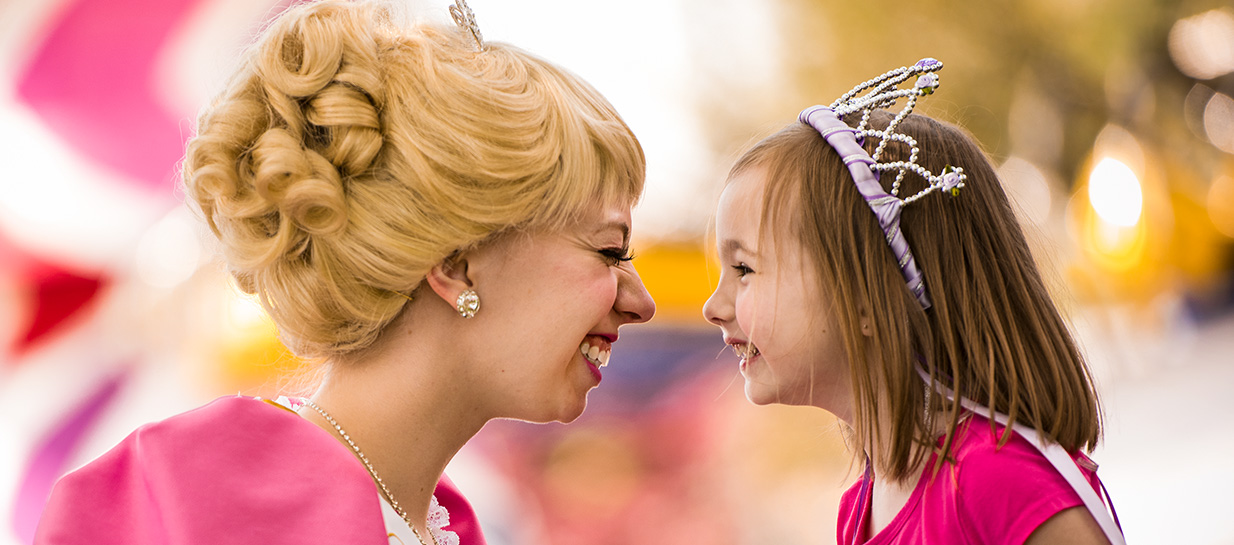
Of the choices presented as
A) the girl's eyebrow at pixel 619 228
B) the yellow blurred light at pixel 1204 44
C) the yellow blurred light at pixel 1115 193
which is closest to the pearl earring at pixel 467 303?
the girl's eyebrow at pixel 619 228

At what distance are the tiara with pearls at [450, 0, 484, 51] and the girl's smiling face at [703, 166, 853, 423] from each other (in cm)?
41

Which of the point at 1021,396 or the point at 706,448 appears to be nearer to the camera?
the point at 1021,396

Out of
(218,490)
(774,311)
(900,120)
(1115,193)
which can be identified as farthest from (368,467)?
(1115,193)

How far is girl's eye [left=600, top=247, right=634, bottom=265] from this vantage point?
1.22 m

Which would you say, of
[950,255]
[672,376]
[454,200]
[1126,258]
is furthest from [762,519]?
[454,200]

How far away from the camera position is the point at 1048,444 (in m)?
1.04

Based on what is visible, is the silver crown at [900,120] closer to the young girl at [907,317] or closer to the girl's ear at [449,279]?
the young girl at [907,317]

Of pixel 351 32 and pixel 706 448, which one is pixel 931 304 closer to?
pixel 351 32

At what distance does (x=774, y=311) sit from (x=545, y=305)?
304mm

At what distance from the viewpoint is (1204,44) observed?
2.54 meters

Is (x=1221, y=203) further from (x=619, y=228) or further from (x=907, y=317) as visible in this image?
(x=619, y=228)

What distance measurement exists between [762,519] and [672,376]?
450mm

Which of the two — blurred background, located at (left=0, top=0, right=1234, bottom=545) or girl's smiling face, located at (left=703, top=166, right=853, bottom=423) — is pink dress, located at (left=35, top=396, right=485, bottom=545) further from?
blurred background, located at (left=0, top=0, right=1234, bottom=545)

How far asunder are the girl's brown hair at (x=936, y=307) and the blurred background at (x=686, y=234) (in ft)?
3.12
